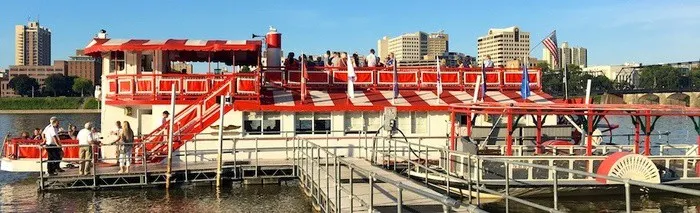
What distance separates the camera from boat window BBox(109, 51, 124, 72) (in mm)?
27844

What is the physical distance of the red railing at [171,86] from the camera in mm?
26172

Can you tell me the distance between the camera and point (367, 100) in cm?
2719

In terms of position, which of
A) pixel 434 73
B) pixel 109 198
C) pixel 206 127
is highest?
pixel 434 73

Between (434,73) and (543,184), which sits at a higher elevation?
(434,73)

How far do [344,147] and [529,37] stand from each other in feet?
249

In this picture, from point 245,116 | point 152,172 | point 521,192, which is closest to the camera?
point 521,192

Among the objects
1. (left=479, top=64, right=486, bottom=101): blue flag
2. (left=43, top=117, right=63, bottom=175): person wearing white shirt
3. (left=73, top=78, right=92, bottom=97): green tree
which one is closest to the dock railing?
(left=43, top=117, right=63, bottom=175): person wearing white shirt

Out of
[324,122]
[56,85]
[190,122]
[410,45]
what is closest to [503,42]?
[410,45]

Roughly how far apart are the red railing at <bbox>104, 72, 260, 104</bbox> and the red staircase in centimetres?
19

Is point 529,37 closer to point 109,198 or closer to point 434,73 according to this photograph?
point 434,73

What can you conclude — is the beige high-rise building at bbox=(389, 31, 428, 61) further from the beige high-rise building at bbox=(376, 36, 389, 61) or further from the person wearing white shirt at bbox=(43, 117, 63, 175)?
the person wearing white shirt at bbox=(43, 117, 63, 175)

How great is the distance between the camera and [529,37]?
9519 centimetres

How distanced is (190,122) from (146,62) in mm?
4287

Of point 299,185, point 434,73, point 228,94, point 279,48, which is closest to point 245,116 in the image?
point 228,94
